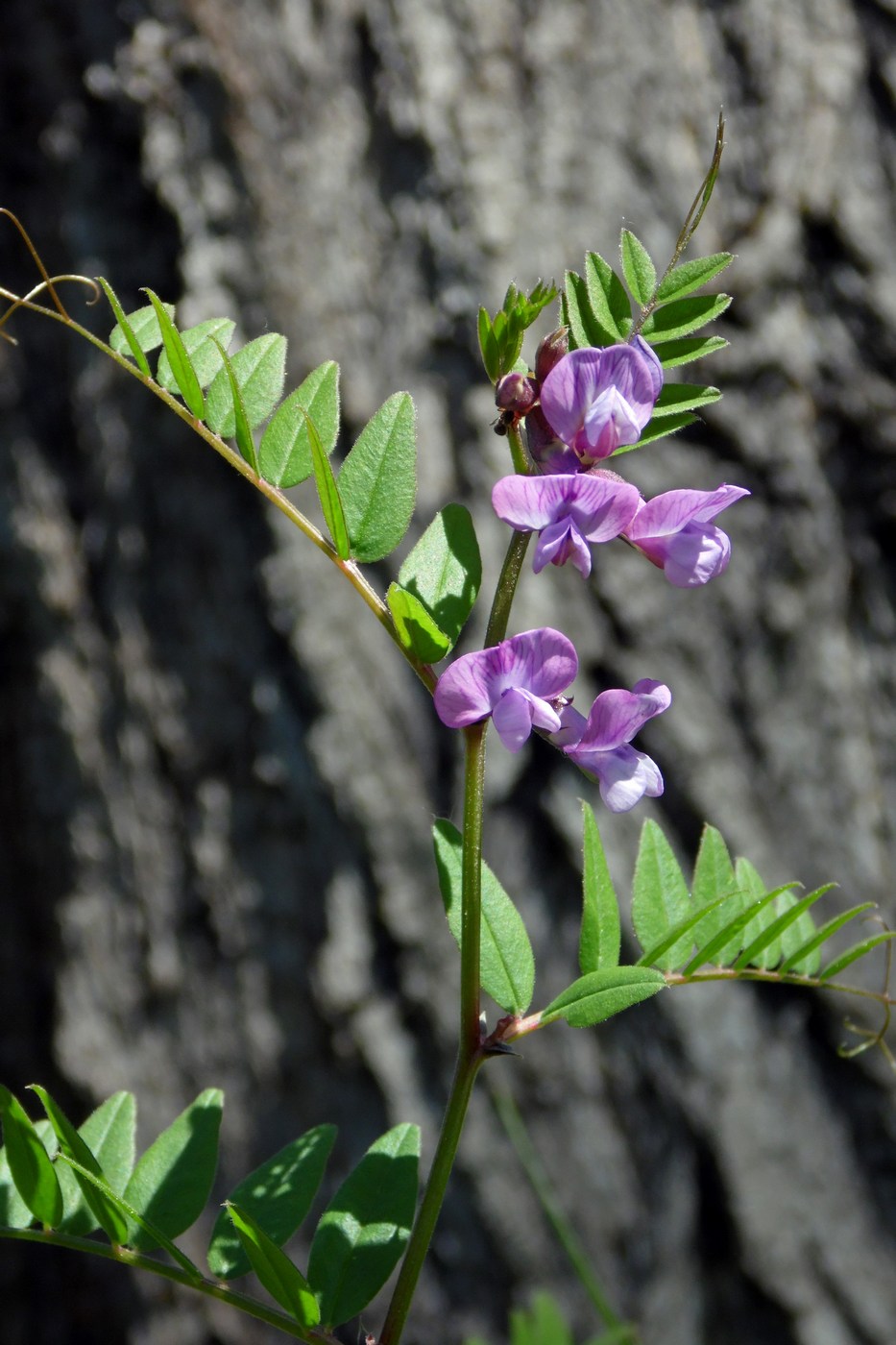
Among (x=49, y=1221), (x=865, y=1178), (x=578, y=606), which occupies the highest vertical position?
(x=578, y=606)

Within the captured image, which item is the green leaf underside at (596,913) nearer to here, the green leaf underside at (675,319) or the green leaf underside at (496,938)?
the green leaf underside at (496,938)

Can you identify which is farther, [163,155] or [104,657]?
[104,657]

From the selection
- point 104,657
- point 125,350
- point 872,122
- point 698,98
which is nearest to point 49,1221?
point 125,350

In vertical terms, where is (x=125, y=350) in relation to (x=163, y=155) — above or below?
below

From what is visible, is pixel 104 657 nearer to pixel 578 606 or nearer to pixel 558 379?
pixel 578 606

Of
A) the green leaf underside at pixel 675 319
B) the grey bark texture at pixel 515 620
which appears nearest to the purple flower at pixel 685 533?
the green leaf underside at pixel 675 319

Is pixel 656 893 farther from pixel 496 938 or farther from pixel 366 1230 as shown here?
pixel 366 1230

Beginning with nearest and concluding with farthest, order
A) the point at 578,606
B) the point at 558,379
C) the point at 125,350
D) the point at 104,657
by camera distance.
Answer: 1. the point at 558,379
2. the point at 125,350
3. the point at 578,606
4. the point at 104,657

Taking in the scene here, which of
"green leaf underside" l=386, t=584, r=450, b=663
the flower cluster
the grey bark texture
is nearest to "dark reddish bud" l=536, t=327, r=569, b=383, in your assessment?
the flower cluster
